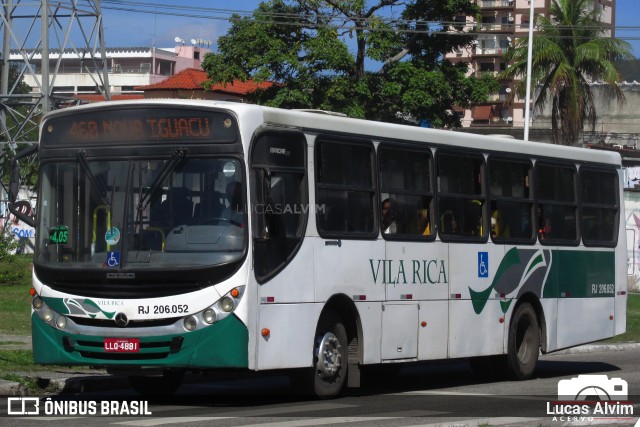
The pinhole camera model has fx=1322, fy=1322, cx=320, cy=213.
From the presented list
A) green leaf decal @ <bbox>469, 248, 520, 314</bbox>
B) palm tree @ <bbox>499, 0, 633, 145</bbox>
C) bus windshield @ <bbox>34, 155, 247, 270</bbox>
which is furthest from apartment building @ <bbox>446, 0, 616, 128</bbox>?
bus windshield @ <bbox>34, 155, 247, 270</bbox>

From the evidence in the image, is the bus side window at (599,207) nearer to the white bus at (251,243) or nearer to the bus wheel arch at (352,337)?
the white bus at (251,243)

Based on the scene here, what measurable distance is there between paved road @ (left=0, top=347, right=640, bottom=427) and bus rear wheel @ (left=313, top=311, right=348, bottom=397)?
0.18m

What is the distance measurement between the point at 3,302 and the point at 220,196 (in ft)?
56.3

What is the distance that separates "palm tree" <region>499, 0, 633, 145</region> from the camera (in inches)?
2148

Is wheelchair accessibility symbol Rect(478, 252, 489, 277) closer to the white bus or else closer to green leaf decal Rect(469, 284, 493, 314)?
the white bus

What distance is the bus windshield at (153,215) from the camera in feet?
40.9

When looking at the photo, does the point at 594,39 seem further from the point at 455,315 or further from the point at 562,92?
the point at 455,315

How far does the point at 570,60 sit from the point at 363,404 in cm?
4409

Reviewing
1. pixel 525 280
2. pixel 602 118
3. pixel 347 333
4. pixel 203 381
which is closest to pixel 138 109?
pixel 347 333

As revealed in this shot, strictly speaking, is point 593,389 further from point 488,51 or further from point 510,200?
point 488,51

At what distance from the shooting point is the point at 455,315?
15.9 metres

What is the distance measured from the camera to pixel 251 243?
12484 mm

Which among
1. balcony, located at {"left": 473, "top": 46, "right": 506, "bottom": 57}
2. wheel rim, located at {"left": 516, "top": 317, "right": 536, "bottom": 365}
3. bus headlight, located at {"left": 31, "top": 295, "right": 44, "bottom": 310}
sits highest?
balcony, located at {"left": 473, "top": 46, "right": 506, "bottom": 57}

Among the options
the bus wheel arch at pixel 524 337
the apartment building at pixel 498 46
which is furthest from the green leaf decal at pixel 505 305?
the apartment building at pixel 498 46
